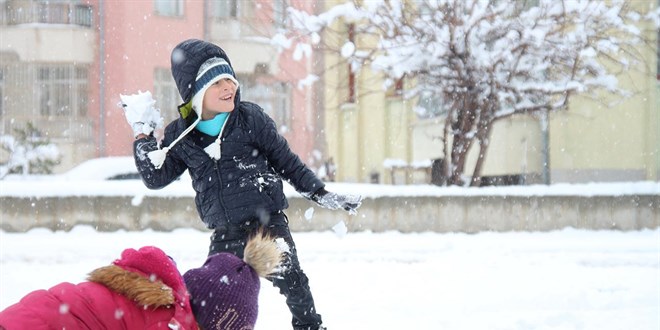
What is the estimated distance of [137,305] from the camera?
7.17 ft

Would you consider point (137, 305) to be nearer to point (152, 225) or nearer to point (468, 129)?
point (152, 225)

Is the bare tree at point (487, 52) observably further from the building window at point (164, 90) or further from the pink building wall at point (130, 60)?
the building window at point (164, 90)

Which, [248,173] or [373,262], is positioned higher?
[248,173]

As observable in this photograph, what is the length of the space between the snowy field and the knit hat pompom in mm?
2640

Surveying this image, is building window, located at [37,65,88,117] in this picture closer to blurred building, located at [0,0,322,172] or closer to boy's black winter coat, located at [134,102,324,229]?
blurred building, located at [0,0,322,172]

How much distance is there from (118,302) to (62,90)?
825 inches

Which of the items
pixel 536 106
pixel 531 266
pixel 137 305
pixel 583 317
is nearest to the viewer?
pixel 137 305

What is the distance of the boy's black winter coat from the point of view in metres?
3.75

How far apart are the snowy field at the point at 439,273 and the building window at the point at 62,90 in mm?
12673

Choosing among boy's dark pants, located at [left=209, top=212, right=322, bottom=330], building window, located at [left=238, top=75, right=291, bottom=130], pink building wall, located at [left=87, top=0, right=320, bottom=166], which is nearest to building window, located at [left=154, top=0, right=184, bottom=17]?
pink building wall, located at [left=87, top=0, right=320, bottom=166]

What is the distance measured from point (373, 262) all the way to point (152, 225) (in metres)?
3.23

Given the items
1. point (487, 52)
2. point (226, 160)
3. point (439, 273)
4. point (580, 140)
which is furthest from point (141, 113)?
point (580, 140)

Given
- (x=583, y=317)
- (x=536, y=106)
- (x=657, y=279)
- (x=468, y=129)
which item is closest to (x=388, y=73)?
(x=468, y=129)

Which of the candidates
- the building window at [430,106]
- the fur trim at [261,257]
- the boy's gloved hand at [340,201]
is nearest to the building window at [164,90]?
the building window at [430,106]
